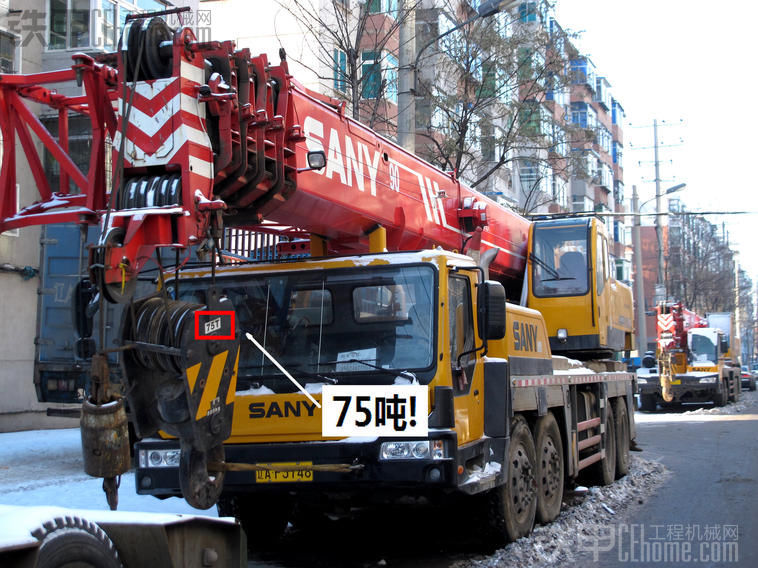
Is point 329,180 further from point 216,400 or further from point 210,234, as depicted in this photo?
point 216,400

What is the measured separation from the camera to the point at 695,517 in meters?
9.27

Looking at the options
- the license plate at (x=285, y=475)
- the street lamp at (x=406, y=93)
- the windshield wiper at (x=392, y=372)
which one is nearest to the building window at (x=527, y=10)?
the street lamp at (x=406, y=93)

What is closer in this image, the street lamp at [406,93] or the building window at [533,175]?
the street lamp at [406,93]

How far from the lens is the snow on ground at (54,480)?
30.8 ft

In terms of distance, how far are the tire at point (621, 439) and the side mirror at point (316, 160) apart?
787cm

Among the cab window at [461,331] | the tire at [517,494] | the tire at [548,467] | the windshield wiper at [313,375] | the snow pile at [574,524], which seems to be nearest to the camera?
the windshield wiper at [313,375]

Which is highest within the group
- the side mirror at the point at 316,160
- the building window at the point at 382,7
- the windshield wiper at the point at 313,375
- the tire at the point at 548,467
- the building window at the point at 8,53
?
the building window at the point at 382,7

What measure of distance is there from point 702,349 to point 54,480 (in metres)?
25.7

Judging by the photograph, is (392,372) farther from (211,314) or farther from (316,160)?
(211,314)

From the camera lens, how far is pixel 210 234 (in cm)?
532

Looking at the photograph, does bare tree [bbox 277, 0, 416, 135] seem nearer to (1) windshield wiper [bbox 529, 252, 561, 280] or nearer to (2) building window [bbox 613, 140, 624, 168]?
(1) windshield wiper [bbox 529, 252, 561, 280]

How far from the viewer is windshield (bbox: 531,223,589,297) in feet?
38.0

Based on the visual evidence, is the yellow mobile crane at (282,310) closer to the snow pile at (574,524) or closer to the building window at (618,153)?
the snow pile at (574,524)

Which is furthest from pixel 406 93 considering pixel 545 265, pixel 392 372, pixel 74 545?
pixel 74 545
